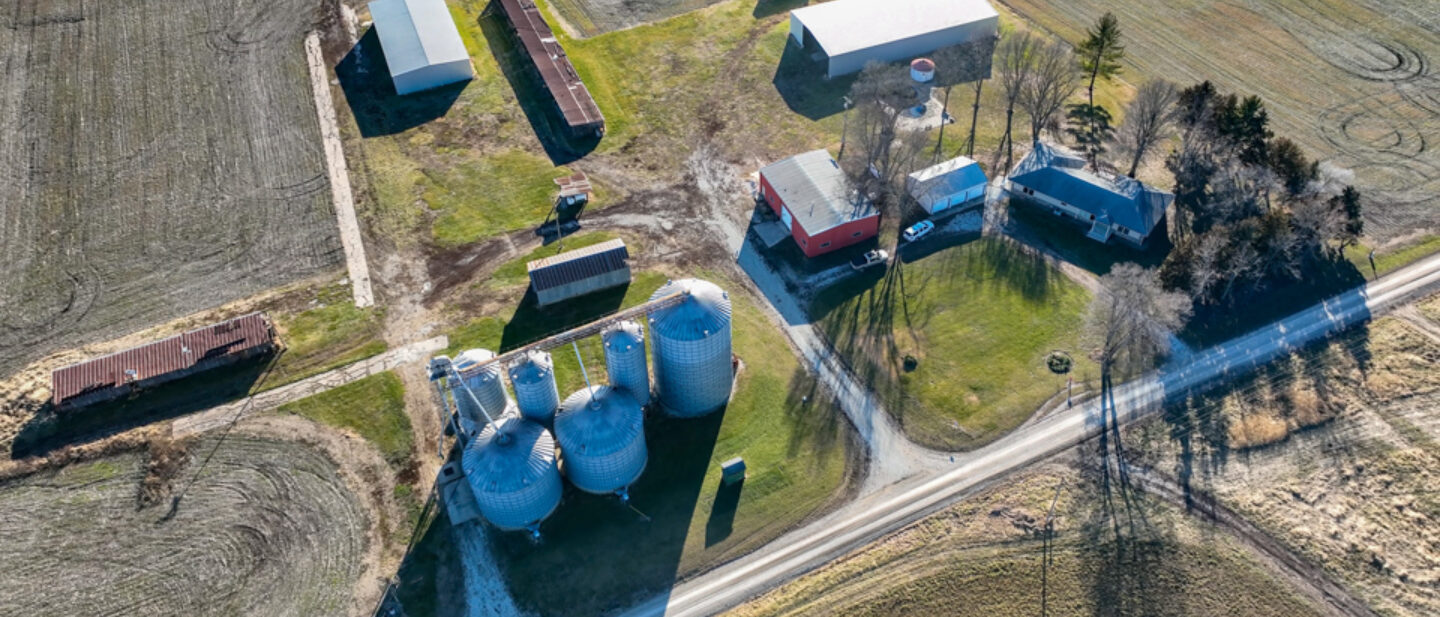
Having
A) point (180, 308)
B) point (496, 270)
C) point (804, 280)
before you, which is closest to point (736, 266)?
point (804, 280)

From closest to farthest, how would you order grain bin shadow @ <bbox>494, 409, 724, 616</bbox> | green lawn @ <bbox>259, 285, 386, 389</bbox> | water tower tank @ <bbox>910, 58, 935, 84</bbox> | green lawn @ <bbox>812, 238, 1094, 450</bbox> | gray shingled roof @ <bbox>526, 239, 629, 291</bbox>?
1. grain bin shadow @ <bbox>494, 409, 724, 616</bbox>
2. green lawn @ <bbox>812, 238, 1094, 450</bbox>
3. green lawn @ <bbox>259, 285, 386, 389</bbox>
4. gray shingled roof @ <bbox>526, 239, 629, 291</bbox>
5. water tower tank @ <bbox>910, 58, 935, 84</bbox>

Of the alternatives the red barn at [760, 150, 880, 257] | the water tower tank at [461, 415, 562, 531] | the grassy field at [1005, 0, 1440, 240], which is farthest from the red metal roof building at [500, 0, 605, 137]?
the grassy field at [1005, 0, 1440, 240]

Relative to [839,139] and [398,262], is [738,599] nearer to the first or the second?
[398,262]

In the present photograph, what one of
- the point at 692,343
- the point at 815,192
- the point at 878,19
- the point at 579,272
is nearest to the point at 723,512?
the point at 692,343

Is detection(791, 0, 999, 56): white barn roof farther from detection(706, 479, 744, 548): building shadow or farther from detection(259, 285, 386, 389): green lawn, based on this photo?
detection(259, 285, 386, 389): green lawn

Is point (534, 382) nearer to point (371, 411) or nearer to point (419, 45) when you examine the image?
point (371, 411)

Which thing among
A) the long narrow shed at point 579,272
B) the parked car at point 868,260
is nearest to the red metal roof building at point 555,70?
the long narrow shed at point 579,272

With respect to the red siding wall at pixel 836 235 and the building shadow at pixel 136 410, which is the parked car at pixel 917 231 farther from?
the building shadow at pixel 136 410
